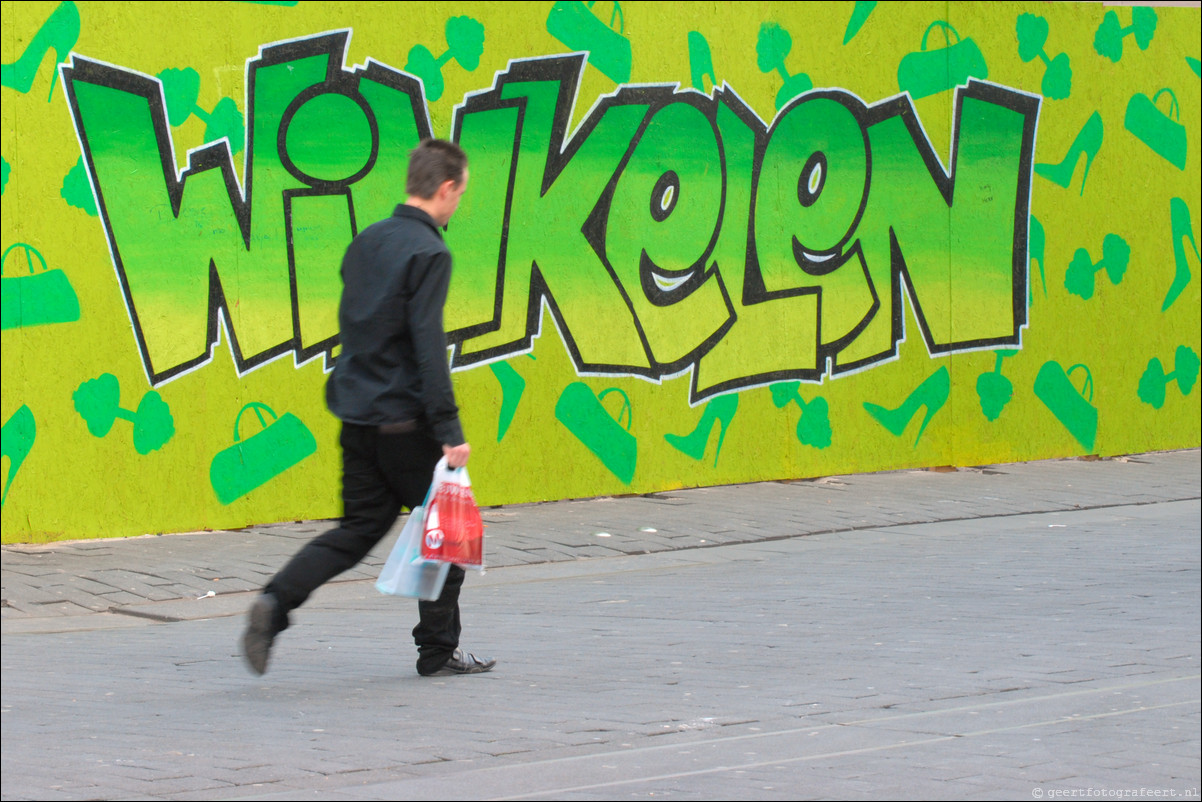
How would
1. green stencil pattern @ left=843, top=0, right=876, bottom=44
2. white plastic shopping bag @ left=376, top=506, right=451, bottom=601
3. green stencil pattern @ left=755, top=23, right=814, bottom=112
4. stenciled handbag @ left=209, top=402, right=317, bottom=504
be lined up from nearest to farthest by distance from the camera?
white plastic shopping bag @ left=376, top=506, right=451, bottom=601 → stenciled handbag @ left=209, top=402, right=317, bottom=504 → green stencil pattern @ left=755, top=23, right=814, bottom=112 → green stencil pattern @ left=843, top=0, right=876, bottom=44

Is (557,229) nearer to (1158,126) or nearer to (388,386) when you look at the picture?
(388,386)

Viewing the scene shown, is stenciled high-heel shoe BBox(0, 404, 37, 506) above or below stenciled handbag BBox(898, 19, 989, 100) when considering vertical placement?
below

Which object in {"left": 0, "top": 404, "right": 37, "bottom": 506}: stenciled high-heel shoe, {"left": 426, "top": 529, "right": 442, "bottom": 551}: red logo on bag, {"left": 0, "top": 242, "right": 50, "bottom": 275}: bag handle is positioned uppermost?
{"left": 0, "top": 242, "right": 50, "bottom": 275}: bag handle

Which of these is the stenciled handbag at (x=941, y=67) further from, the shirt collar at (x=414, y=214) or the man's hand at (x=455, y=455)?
the man's hand at (x=455, y=455)

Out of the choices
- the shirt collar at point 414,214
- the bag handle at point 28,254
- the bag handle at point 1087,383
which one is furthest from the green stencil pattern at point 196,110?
the bag handle at point 1087,383

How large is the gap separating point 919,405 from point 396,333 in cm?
770

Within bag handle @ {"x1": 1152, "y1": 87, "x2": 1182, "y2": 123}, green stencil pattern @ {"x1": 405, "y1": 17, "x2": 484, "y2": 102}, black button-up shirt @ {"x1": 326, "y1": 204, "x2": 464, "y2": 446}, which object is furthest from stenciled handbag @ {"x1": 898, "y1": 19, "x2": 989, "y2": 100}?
black button-up shirt @ {"x1": 326, "y1": 204, "x2": 464, "y2": 446}

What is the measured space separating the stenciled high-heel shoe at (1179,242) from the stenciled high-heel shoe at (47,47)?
920 centimetres

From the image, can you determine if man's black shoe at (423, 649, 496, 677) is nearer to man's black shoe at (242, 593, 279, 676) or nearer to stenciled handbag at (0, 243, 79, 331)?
man's black shoe at (242, 593, 279, 676)

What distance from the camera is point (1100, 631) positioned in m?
6.86

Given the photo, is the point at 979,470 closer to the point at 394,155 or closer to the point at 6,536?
the point at 394,155

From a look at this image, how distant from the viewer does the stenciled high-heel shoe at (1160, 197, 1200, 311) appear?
14.2 meters

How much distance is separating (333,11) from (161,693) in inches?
218

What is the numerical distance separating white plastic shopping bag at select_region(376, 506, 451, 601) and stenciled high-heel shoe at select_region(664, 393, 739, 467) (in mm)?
5817
